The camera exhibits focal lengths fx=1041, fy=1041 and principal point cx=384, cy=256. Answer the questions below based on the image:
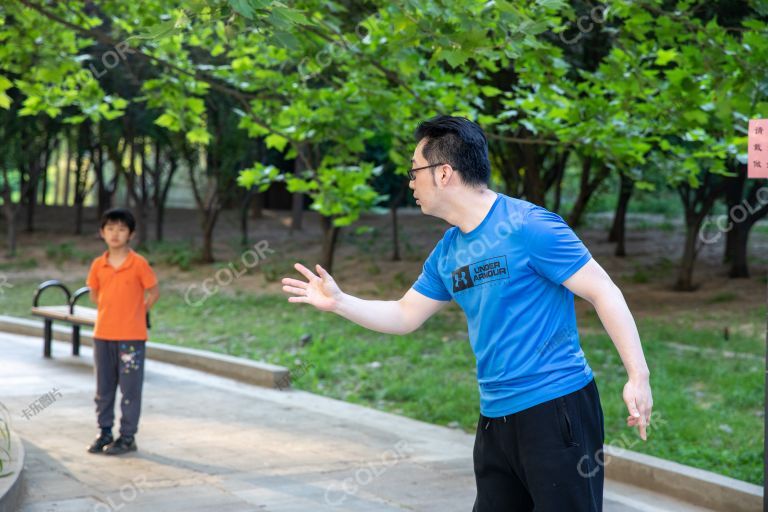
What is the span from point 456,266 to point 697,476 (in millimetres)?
3695

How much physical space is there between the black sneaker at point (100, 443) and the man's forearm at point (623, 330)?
15.9ft

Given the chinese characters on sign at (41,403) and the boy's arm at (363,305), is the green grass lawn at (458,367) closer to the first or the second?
the chinese characters on sign at (41,403)

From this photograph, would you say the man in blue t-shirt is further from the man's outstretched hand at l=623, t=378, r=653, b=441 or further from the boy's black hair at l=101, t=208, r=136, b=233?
the boy's black hair at l=101, t=208, r=136, b=233

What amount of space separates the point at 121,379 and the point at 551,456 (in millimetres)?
4562

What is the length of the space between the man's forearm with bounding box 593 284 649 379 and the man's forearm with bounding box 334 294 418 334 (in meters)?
0.77

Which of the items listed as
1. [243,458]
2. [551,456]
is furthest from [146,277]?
[551,456]

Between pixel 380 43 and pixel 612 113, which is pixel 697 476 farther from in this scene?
pixel 380 43

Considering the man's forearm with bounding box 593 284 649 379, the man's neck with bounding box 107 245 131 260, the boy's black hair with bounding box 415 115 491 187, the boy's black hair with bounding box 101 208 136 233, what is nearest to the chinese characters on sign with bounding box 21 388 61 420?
the man's neck with bounding box 107 245 131 260

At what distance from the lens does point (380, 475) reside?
673 centimetres

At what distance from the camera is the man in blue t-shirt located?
3166mm

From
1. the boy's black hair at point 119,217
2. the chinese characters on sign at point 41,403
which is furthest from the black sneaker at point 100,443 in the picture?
the boy's black hair at point 119,217

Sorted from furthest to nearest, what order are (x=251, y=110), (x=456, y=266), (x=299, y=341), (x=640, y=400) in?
1. (x=299, y=341)
2. (x=251, y=110)
3. (x=456, y=266)
4. (x=640, y=400)

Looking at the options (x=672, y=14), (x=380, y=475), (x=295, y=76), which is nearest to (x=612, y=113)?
(x=672, y=14)

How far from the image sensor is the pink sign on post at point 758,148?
506 centimetres
